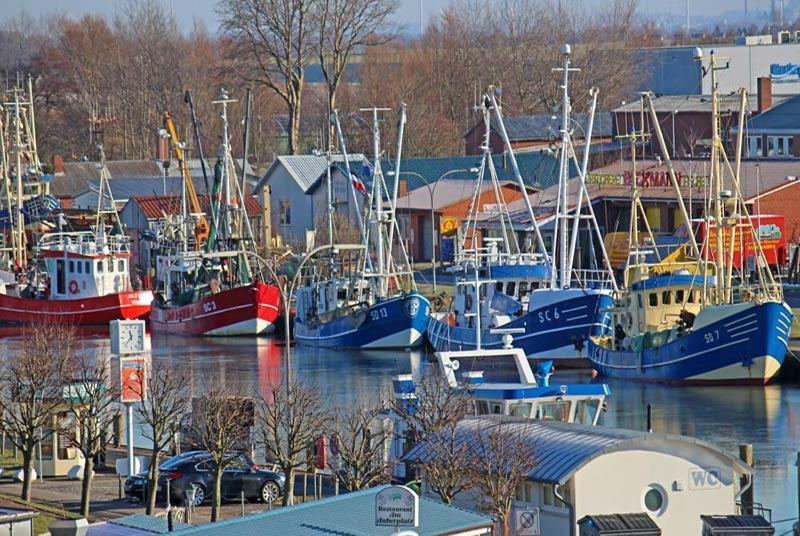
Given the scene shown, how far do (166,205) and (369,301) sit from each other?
2711 centimetres

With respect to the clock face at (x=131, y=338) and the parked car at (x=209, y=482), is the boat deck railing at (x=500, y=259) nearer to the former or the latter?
the clock face at (x=131, y=338)

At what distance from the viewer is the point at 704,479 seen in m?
29.0

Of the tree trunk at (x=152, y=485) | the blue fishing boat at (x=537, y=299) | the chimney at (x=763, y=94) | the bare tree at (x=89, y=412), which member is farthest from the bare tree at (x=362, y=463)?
the chimney at (x=763, y=94)

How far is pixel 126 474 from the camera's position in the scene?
3703 centimetres

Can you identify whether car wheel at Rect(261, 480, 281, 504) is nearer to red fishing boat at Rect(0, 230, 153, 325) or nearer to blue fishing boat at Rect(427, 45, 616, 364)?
blue fishing boat at Rect(427, 45, 616, 364)

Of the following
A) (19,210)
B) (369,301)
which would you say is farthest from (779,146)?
(19,210)

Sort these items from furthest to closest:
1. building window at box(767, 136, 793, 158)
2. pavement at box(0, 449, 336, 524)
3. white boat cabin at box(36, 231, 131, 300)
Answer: building window at box(767, 136, 793, 158), white boat cabin at box(36, 231, 131, 300), pavement at box(0, 449, 336, 524)

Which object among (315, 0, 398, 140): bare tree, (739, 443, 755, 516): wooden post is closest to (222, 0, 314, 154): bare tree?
(315, 0, 398, 140): bare tree

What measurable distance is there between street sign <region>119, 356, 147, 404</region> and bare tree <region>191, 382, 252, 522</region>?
1.22m

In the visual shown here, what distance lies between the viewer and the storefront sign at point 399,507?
76.6 ft

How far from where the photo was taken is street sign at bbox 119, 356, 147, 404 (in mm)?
38188

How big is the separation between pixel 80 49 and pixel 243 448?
11566cm

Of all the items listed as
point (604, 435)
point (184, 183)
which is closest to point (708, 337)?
point (604, 435)

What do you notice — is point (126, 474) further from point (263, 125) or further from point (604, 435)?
point (263, 125)
